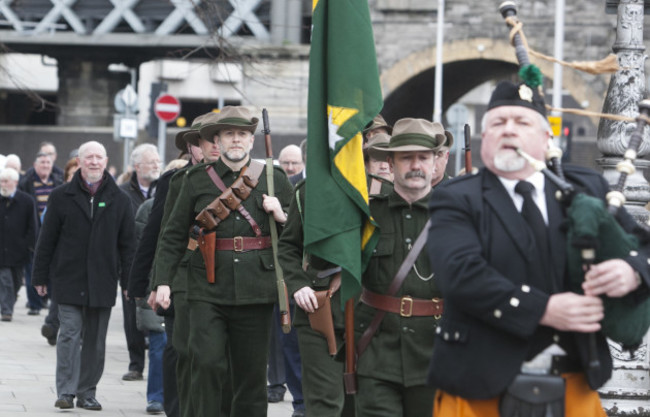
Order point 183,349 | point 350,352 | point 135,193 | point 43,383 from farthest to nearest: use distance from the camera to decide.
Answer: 1. point 135,193
2. point 43,383
3. point 183,349
4. point 350,352

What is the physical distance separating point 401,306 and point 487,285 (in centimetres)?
195

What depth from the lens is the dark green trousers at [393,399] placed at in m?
6.83

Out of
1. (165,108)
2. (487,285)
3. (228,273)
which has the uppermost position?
(165,108)

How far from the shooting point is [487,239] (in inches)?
205

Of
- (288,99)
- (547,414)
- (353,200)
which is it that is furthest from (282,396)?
(288,99)

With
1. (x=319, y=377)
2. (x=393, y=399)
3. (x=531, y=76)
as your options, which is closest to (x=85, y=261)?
(x=319, y=377)

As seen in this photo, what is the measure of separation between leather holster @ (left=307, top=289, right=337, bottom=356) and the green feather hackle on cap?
307cm

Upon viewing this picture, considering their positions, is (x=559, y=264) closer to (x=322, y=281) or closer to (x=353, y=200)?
(x=353, y=200)

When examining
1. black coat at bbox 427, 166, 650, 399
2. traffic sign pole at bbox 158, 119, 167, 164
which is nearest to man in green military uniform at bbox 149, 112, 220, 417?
black coat at bbox 427, 166, 650, 399

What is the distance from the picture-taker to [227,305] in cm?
884

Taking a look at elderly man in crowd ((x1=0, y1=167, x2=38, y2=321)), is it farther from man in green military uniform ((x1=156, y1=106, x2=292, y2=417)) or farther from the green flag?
the green flag

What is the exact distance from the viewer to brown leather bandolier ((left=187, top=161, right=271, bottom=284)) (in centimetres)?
886

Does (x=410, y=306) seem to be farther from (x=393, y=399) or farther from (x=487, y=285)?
(x=487, y=285)

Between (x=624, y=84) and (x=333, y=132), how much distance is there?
405 cm
